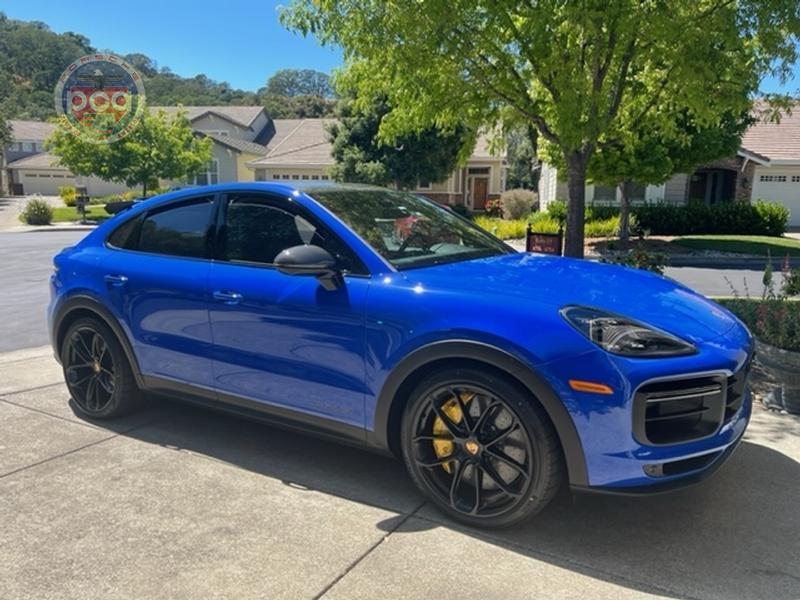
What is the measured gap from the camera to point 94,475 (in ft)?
12.3

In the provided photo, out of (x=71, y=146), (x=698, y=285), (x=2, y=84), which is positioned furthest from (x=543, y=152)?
(x=2, y=84)

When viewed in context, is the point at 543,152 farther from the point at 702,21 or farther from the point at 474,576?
the point at 474,576

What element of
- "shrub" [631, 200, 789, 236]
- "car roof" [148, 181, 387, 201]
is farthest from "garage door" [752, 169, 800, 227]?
"car roof" [148, 181, 387, 201]

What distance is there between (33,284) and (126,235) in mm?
8587

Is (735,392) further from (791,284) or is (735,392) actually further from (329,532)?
(791,284)

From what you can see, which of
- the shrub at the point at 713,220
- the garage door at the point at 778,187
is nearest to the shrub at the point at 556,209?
the shrub at the point at 713,220

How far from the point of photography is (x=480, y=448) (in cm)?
305

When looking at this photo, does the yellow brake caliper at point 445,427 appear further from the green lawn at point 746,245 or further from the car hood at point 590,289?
the green lawn at point 746,245

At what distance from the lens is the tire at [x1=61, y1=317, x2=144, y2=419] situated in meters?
4.43

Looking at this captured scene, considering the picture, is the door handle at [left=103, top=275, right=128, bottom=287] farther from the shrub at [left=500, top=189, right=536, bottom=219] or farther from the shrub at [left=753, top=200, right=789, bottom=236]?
the shrub at [left=500, top=189, right=536, bottom=219]

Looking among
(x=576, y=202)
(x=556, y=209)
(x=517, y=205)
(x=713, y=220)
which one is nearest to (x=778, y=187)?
(x=713, y=220)

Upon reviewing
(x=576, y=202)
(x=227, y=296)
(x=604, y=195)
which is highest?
(x=604, y=195)

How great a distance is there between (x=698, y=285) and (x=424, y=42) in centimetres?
773

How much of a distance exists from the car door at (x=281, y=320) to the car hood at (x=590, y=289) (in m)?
0.46
